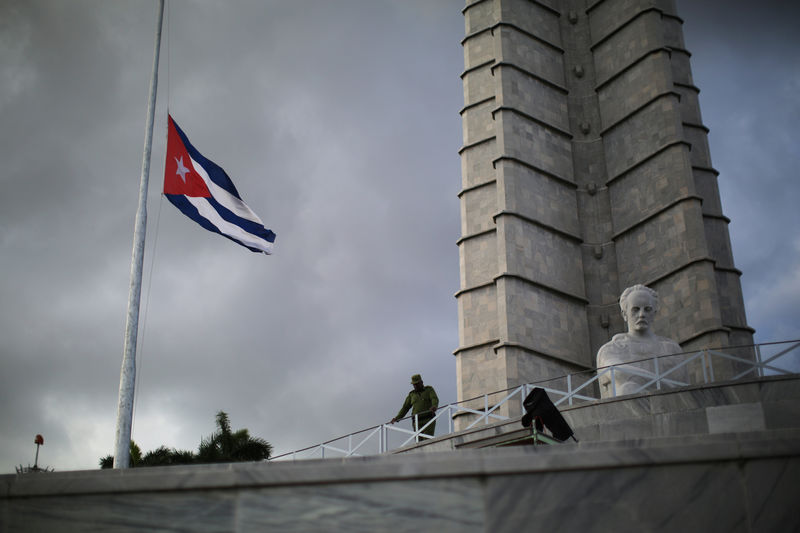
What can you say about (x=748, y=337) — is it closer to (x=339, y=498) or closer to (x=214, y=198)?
(x=214, y=198)

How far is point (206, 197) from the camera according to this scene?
13.3 meters

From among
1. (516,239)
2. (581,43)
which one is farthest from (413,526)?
(581,43)

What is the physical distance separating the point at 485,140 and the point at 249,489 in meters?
25.4

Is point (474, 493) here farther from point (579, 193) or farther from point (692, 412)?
point (579, 193)

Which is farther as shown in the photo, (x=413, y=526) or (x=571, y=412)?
(x=571, y=412)

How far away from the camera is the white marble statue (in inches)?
544

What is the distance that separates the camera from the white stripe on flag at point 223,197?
13.4 meters

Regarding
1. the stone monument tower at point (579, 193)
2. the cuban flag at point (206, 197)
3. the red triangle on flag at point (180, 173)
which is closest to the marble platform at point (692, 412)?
the cuban flag at point (206, 197)

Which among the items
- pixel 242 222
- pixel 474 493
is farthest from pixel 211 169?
pixel 474 493

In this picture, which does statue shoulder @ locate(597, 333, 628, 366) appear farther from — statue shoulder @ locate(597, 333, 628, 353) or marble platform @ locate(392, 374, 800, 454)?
marble platform @ locate(392, 374, 800, 454)

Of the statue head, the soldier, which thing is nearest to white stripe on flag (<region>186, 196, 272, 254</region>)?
the soldier

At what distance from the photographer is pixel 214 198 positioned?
13.4m

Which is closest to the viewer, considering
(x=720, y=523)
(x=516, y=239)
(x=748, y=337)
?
(x=720, y=523)

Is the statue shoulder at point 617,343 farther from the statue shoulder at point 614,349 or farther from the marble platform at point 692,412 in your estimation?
the marble platform at point 692,412
